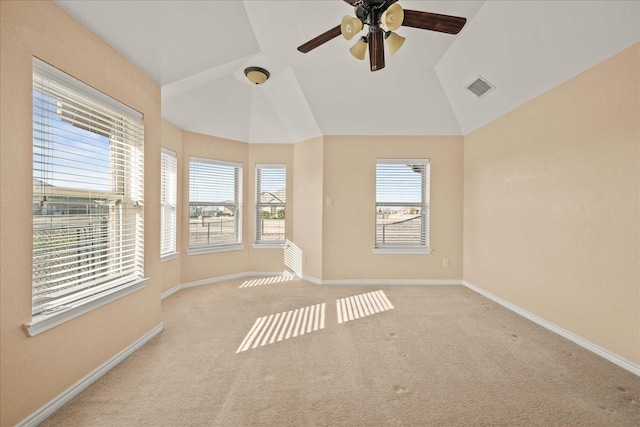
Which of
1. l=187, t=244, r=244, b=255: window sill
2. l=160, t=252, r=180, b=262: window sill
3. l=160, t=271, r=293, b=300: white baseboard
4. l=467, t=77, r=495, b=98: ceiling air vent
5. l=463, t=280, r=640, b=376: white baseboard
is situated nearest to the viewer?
l=463, t=280, r=640, b=376: white baseboard

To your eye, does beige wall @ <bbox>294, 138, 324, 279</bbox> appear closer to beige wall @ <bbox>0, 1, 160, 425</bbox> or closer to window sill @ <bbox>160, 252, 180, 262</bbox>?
window sill @ <bbox>160, 252, 180, 262</bbox>

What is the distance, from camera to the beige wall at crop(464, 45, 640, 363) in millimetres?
2115

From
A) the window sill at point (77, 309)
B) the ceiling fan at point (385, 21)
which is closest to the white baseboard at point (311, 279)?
the window sill at point (77, 309)

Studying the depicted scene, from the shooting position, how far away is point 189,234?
13.9 ft

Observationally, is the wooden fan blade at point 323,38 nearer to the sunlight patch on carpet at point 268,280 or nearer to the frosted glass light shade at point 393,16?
the frosted glass light shade at point 393,16

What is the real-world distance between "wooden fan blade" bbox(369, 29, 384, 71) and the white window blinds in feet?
6.72

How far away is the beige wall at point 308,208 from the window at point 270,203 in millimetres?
245

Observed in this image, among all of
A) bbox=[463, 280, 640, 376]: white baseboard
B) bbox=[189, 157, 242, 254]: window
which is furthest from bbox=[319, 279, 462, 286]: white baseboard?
bbox=[189, 157, 242, 254]: window

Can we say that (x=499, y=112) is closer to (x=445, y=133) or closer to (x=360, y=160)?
(x=445, y=133)

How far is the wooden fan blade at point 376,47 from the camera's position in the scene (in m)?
1.85

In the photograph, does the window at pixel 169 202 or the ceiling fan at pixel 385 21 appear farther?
the window at pixel 169 202

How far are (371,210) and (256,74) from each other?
254cm

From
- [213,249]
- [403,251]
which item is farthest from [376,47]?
[213,249]

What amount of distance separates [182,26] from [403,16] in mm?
1802
